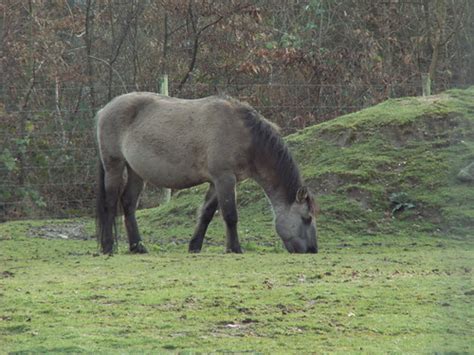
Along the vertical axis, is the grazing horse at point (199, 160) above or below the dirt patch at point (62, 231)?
above

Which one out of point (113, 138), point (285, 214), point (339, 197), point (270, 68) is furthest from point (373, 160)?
point (270, 68)

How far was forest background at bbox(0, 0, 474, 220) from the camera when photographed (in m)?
16.7

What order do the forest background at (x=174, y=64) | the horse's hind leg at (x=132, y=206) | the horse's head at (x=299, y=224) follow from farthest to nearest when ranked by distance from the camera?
the forest background at (x=174, y=64) < the horse's hind leg at (x=132, y=206) < the horse's head at (x=299, y=224)

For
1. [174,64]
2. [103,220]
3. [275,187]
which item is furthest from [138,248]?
[174,64]

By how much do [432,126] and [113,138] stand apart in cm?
451

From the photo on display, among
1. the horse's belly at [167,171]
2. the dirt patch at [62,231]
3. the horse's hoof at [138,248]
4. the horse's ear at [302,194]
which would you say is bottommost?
the dirt patch at [62,231]

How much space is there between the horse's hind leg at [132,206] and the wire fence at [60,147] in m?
3.38

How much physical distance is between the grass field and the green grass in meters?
0.01

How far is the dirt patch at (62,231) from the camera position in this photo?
46.1 feet

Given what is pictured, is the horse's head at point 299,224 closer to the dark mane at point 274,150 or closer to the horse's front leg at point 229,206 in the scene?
the dark mane at point 274,150

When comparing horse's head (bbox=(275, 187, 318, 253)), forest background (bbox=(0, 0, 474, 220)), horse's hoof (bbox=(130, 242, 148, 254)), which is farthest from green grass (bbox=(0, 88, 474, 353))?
forest background (bbox=(0, 0, 474, 220))

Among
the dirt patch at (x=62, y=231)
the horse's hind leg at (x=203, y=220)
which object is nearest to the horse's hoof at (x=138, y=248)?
the horse's hind leg at (x=203, y=220)

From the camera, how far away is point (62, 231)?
14.5 m

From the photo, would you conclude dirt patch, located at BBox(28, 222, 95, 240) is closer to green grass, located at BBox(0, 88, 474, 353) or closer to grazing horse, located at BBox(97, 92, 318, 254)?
green grass, located at BBox(0, 88, 474, 353)
